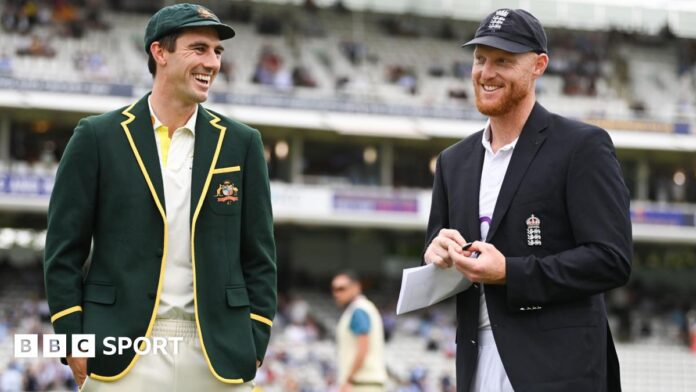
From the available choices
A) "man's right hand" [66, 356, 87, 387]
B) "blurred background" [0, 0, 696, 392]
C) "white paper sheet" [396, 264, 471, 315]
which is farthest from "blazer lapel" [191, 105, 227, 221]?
"blurred background" [0, 0, 696, 392]

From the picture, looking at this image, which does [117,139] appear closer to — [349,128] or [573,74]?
[349,128]

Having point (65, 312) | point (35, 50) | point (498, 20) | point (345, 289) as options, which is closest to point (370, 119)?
point (35, 50)

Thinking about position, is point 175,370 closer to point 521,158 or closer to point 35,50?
point 521,158

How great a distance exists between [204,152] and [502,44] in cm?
124

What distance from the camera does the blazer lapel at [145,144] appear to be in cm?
484

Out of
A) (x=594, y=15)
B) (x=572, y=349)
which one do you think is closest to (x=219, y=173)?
(x=572, y=349)

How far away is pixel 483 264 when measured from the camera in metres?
4.52

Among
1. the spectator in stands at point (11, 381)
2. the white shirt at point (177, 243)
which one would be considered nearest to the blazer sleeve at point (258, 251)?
the white shirt at point (177, 243)

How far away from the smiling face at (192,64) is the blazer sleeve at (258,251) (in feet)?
1.08

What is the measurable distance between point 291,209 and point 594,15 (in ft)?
54.8

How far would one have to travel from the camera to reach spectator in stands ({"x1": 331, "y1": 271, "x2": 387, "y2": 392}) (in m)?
12.0

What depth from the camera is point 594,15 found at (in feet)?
158

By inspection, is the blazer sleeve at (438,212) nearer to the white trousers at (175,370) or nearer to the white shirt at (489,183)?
the white shirt at (489,183)

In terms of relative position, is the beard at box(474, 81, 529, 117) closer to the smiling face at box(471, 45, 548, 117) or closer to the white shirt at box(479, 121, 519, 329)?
the smiling face at box(471, 45, 548, 117)
